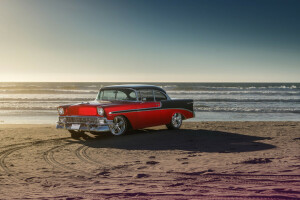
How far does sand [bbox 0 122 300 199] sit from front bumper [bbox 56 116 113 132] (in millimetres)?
364

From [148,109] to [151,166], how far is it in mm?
4745

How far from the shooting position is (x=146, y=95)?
1152cm

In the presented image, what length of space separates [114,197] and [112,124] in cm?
569

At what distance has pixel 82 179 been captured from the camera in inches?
227

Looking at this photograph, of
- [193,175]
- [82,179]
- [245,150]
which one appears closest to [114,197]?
[82,179]

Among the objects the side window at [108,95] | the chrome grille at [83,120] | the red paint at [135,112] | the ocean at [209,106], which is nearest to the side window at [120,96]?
the side window at [108,95]

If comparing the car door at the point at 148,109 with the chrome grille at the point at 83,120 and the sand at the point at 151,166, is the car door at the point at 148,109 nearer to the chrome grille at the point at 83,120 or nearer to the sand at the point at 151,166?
the sand at the point at 151,166

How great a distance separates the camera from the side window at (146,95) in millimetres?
11336

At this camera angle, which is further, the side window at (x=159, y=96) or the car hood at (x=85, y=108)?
the side window at (x=159, y=96)

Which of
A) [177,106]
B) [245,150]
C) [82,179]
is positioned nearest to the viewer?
[82,179]

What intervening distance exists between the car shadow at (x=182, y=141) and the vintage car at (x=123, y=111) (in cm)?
37

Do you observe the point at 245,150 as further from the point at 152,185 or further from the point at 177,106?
the point at 177,106

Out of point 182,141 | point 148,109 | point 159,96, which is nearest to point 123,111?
point 148,109

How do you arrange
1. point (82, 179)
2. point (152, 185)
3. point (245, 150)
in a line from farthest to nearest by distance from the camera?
point (245, 150), point (82, 179), point (152, 185)
